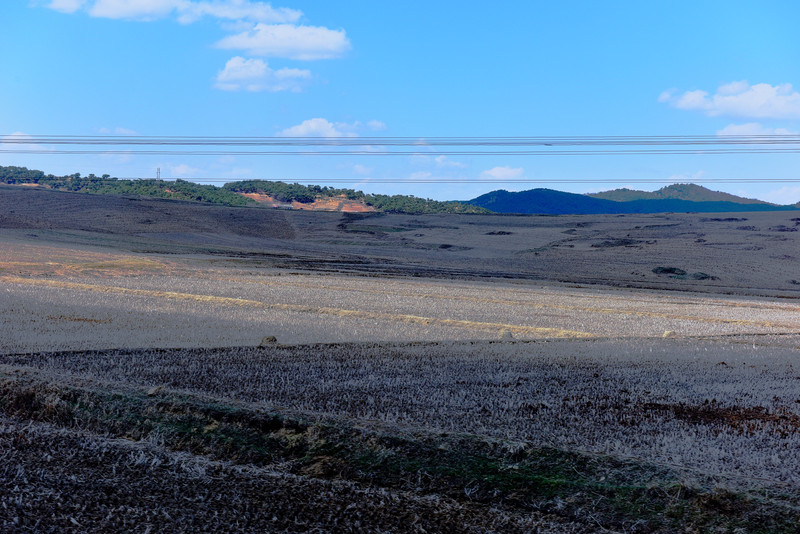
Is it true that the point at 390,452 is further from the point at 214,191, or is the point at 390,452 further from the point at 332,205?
the point at 214,191

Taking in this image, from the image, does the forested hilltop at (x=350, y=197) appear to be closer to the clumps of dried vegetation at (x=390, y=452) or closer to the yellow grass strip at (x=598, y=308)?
the yellow grass strip at (x=598, y=308)

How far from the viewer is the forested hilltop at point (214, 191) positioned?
367 feet

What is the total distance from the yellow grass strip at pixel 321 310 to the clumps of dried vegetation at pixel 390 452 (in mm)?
6815

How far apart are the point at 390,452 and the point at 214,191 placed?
404 feet

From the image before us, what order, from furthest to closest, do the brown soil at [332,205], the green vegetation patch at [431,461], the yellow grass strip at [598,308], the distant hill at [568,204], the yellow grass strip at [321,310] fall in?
the distant hill at [568,204] < the brown soil at [332,205] < the yellow grass strip at [598,308] < the yellow grass strip at [321,310] < the green vegetation patch at [431,461]

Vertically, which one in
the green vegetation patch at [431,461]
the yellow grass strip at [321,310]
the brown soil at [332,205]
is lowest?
the yellow grass strip at [321,310]

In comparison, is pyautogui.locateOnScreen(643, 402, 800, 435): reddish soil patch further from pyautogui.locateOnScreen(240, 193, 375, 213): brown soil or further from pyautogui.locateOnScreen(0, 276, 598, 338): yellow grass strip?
pyautogui.locateOnScreen(240, 193, 375, 213): brown soil

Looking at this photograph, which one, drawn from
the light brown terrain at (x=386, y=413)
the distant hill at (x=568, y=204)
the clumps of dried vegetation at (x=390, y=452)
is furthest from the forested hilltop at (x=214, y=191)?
the clumps of dried vegetation at (x=390, y=452)

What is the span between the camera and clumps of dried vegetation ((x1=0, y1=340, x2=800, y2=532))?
421cm

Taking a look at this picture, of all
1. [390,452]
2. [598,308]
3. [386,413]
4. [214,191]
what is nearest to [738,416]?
[386,413]

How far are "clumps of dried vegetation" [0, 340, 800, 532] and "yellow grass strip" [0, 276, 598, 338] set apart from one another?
22.4ft

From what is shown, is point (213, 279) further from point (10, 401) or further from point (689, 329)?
point (10, 401)

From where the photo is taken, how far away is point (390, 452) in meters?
5.17

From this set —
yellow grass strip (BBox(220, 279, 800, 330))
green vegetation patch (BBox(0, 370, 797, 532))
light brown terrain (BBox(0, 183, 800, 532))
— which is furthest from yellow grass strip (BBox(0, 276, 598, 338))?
green vegetation patch (BBox(0, 370, 797, 532))
